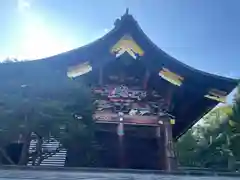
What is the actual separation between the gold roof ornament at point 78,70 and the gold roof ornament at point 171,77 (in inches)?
70.1

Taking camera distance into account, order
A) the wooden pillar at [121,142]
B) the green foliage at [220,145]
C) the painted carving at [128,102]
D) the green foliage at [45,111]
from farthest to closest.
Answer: the green foliage at [220,145], the painted carving at [128,102], the wooden pillar at [121,142], the green foliage at [45,111]

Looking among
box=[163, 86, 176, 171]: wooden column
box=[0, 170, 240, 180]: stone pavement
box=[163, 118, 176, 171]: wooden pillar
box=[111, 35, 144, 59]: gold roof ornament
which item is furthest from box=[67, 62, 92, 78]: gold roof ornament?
box=[0, 170, 240, 180]: stone pavement

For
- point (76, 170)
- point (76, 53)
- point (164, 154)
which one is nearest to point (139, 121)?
point (164, 154)

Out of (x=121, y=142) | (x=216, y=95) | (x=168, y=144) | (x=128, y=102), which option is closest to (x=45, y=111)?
(x=121, y=142)

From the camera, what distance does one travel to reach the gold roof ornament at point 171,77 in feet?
24.7

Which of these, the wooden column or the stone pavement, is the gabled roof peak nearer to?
the wooden column

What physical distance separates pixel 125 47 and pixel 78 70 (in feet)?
4.12

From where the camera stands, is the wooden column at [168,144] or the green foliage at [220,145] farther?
the green foliage at [220,145]

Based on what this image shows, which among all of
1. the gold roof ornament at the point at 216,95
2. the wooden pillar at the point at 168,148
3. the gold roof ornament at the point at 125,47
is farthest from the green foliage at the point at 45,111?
the gold roof ornament at the point at 216,95

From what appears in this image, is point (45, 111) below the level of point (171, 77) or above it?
below

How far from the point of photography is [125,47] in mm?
7453

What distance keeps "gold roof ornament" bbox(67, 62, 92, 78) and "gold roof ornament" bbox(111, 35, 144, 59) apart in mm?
723

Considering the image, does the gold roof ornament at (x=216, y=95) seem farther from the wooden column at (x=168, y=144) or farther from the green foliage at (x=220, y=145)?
the green foliage at (x=220, y=145)

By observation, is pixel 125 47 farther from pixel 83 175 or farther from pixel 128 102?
pixel 83 175
